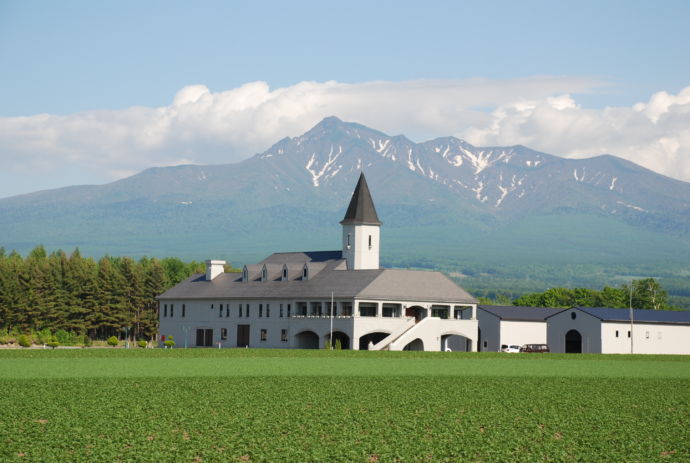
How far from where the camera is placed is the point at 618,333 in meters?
102

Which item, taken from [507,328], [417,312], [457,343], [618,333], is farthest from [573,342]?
[417,312]

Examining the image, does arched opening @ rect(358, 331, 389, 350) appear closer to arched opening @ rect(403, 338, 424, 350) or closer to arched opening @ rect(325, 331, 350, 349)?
arched opening @ rect(325, 331, 350, 349)

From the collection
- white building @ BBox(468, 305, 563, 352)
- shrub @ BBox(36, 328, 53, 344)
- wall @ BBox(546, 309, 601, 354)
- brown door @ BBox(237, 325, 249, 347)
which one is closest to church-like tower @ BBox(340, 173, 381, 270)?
brown door @ BBox(237, 325, 249, 347)

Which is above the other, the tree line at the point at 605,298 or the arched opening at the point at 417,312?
the tree line at the point at 605,298

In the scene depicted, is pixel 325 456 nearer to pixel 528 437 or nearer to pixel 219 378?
pixel 528 437

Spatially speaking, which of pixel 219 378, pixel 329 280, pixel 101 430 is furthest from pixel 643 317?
pixel 101 430

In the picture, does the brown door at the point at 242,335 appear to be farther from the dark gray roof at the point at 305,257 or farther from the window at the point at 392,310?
the window at the point at 392,310

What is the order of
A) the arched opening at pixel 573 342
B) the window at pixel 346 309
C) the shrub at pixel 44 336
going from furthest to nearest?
1. the shrub at pixel 44 336
2. the arched opening at pixel 573 342
3. the window at pixel 346 309

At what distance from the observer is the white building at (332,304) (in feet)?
313

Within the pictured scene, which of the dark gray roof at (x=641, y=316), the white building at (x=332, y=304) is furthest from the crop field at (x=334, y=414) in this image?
the dark gray roof at (x=641, y=316)

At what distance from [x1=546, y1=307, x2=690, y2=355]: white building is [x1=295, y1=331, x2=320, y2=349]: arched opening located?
943 inches

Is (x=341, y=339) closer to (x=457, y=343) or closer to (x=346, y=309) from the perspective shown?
(x=346, y=309)

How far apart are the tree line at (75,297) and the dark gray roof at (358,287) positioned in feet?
72.8

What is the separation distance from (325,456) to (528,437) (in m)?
7.24
